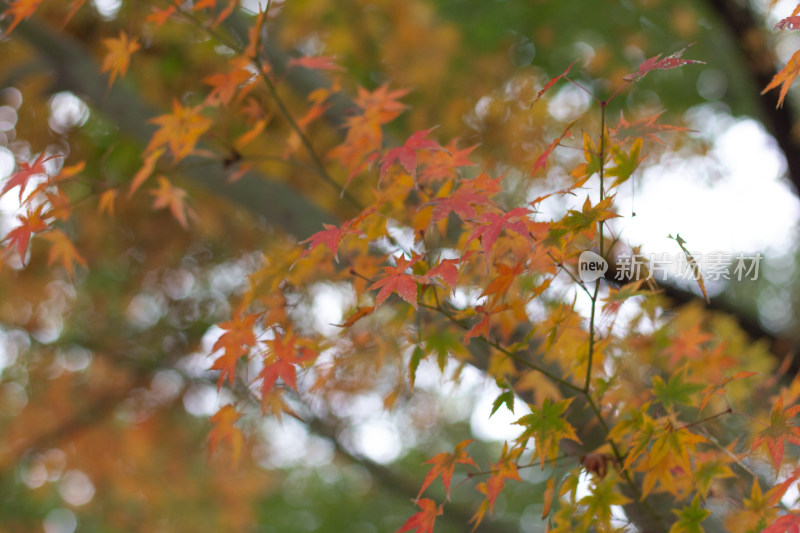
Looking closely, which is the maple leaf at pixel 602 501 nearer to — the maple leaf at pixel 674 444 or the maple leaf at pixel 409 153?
the maple leaf at pixel 674 444

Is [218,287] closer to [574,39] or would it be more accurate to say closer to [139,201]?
[139,201]

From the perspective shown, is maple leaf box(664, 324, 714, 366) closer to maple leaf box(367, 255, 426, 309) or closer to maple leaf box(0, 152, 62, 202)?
maple leaf box(367, 255, 426, 309)

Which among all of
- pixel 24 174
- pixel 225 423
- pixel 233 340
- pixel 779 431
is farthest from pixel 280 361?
pixel 779 431

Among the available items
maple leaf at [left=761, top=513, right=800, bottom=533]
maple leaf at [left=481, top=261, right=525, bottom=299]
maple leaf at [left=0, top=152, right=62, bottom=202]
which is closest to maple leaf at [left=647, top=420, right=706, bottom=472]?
maple leaf at [left=761, top=513, right=800, bottom=533]

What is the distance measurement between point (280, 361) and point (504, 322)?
0.42 meters

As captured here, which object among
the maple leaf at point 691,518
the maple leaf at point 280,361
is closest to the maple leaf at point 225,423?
the maple leaf at point 280,361

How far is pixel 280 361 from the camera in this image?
2.82ft

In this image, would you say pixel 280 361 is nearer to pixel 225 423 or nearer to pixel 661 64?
pixel 225 423

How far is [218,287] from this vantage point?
9.92 feet

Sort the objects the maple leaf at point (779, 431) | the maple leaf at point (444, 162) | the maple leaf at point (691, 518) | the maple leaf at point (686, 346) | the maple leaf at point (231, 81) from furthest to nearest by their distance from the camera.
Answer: the maple leaf at point (686, 346) → the maple leaf at point (231, 81) → the maple leaf at point (444, 162) → the maple leaf at point (691, 518) → the maple leaf at point (779, 431)

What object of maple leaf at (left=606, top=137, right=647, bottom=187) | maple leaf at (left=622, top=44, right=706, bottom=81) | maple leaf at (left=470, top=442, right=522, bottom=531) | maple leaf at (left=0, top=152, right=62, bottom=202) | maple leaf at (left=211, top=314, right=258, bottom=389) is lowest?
maple leaf at (left=0, top=152, right=62, bottom=202)

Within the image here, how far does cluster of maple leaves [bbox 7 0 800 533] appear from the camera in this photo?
71cm

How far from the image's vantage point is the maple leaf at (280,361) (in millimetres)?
850

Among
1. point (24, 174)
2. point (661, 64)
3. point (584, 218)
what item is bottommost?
point (24, 174)
